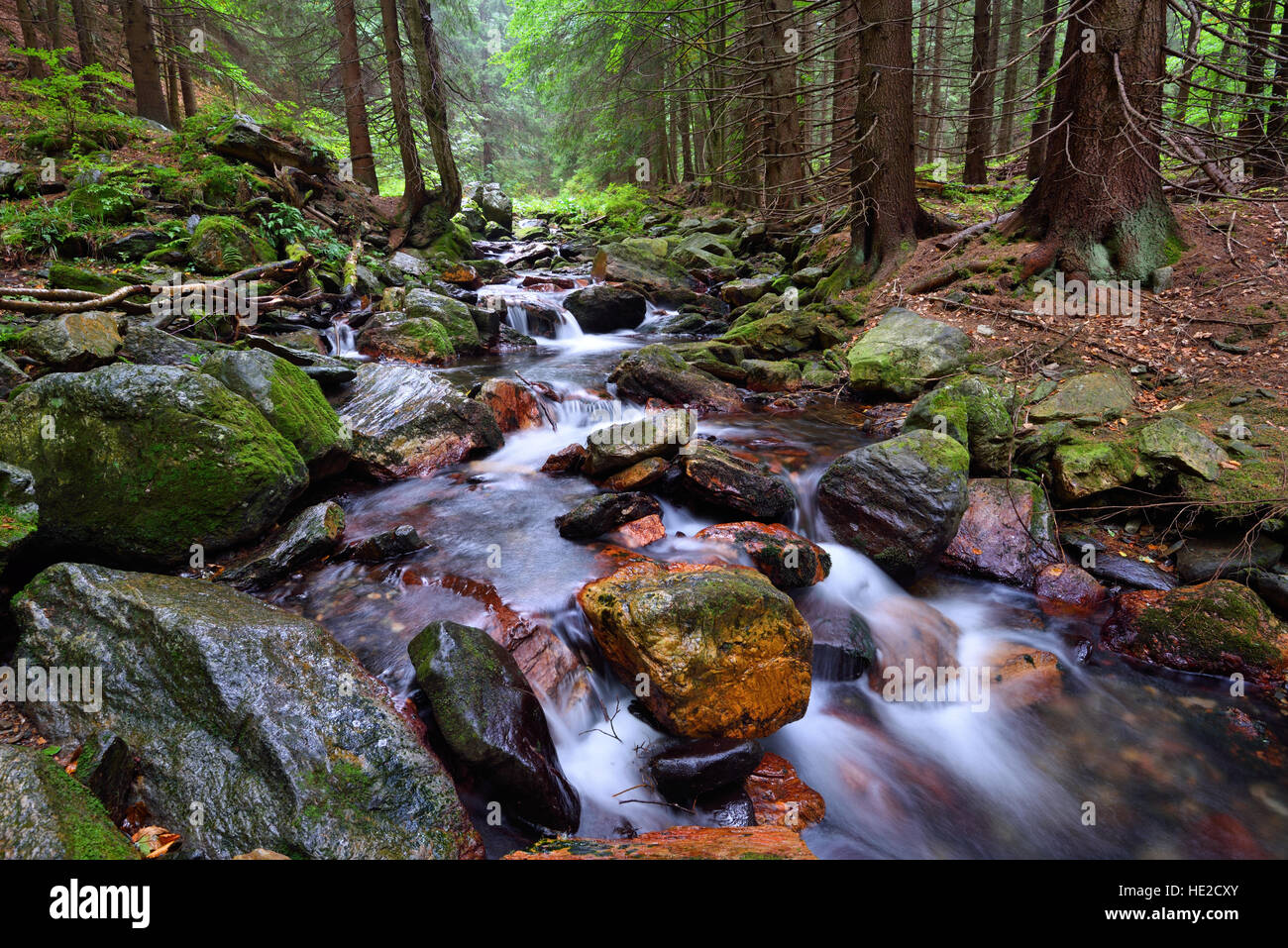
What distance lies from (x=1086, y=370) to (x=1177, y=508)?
2.18 metres

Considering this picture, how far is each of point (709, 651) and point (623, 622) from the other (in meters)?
0.57

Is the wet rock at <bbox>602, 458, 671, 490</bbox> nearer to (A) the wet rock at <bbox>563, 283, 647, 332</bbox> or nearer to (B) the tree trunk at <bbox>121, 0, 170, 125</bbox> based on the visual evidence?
(A) the wet rock at <bbox>563, 283, 647, 332</bbox>

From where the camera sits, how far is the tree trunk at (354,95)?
13406mm

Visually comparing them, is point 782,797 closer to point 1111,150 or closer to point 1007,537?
point 1007,537

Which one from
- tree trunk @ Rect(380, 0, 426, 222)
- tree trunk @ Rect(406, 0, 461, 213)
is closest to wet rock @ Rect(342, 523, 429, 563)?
tree trunk @ Rect(380, 0, 426, 222)

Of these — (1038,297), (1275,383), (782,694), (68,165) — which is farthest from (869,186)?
(68,165)

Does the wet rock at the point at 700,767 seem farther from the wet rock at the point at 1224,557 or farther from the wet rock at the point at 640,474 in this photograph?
the wet rock at the point at 1224,557

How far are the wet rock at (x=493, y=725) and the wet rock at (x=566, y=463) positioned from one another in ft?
10.7

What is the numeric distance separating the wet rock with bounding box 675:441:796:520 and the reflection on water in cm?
26

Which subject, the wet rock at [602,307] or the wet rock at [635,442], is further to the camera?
the wet rock at [602,307]

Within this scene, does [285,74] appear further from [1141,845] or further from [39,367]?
[1141,845]

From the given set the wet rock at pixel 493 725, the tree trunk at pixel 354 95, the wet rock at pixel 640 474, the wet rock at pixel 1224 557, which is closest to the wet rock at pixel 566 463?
the wet rock at pixel 640 474

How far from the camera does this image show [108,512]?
12.5ft

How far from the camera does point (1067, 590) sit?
4992 mm
